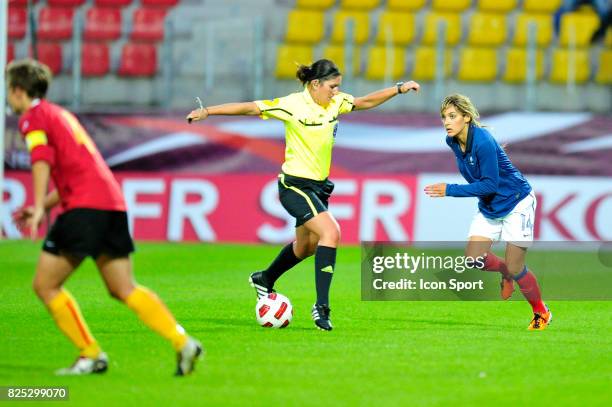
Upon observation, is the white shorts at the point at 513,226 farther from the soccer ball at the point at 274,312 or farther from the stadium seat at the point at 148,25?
the stadium seat at the point at 148,25

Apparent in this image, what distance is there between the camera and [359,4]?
69.2 feet

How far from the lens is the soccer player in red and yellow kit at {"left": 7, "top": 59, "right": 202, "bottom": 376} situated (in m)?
7.48

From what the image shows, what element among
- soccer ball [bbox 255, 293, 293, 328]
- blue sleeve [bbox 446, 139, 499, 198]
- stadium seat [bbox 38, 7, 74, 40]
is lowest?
soccer ball [bbox 255, 293, 293, 328]

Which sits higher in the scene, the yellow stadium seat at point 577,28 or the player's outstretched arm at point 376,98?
the yellow stadium seat at point 577,28

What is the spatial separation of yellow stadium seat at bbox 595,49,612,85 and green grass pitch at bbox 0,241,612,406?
766 centimetres

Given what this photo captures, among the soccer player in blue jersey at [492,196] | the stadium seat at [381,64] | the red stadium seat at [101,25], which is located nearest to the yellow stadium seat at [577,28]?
the stadium seat at [381,64]

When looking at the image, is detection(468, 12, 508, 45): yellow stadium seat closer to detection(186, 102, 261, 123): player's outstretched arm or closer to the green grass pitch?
the green grass pitch

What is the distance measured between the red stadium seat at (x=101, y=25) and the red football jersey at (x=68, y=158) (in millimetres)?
12253

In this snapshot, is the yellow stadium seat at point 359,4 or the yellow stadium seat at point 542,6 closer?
the yellow stadium seat at point 359,4

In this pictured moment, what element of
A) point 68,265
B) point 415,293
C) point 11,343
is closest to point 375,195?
point 415,293

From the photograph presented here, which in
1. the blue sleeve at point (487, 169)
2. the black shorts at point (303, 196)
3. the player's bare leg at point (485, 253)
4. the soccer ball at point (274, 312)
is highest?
the blue sleeve at point (487, 169)

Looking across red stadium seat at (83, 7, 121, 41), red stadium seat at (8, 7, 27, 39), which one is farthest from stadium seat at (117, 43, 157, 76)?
red stadium seat at (8, 7, 27, 39)

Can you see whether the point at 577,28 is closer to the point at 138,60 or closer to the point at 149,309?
the point at 138,60

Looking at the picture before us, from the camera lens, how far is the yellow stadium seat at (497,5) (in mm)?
21656
